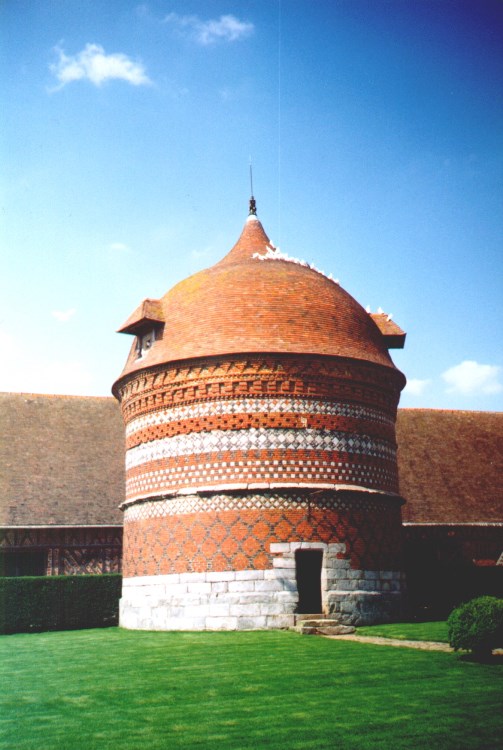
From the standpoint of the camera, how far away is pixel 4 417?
28.9m

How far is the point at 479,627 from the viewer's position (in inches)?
484

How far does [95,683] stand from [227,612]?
702 cm

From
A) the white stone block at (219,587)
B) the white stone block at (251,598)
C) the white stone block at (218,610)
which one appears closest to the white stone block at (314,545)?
the white stone block at (251,598)

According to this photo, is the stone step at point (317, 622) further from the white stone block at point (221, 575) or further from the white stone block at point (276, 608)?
the white stone block at point (221, 575)

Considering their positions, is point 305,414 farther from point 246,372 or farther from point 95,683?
point 95,683

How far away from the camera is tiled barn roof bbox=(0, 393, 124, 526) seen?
25625 millimetres

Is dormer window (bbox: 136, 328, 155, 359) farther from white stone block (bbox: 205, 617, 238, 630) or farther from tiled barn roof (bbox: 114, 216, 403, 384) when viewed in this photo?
white stone block (bbox: 205, 617, 238, 630)

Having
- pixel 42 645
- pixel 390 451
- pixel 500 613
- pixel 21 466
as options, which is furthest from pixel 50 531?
pixel 500 613

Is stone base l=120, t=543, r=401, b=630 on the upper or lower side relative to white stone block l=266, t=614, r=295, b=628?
upper

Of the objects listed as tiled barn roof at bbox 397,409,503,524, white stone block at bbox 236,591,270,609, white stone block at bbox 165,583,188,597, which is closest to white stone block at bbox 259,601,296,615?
white stone block at bbox 236,591,270,609

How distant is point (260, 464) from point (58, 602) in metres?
8.65

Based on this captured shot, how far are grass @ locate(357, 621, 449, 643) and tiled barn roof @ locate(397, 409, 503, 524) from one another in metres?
8.92

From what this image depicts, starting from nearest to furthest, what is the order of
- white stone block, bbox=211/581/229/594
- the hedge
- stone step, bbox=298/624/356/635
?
stone step, bbox=298/624/356/635 → white stone block, bbox=211/581/229/594 → the hedge

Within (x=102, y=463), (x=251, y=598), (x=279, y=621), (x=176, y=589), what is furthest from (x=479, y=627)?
(x=102, y=463)
